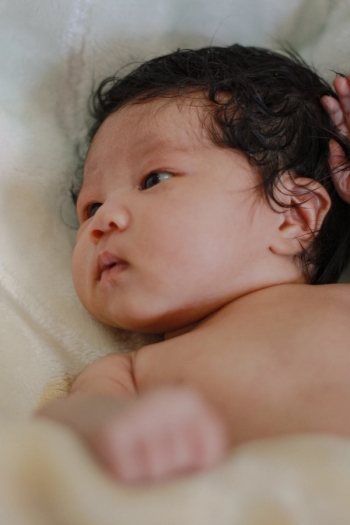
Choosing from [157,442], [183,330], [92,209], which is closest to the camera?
[157,442]

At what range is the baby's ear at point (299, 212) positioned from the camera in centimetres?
102

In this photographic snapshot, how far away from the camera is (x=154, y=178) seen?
1.01 metres

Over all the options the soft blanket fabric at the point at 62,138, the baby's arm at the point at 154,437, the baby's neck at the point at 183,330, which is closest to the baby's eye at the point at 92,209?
the soft blanket fabric at the point at 62,138

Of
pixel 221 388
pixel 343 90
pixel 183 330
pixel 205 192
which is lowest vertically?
pixel 183 330

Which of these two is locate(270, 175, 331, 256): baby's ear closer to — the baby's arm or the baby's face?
the baby's face

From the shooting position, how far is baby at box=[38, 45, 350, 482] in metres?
0.79

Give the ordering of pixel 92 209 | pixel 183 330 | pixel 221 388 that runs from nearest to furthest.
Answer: pixel 221 388
pixel 183 330
pixel 92 209

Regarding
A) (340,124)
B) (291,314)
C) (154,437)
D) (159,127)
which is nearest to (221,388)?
(291,314)

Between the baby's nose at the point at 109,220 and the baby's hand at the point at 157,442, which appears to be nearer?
the baby's hand at the point at 157,442

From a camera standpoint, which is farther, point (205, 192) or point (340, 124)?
point (340, 124)

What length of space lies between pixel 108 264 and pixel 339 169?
1.49ft

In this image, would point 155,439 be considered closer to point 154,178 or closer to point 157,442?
point 157,442

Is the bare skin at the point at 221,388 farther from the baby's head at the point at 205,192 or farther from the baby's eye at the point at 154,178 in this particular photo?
the baby's eye at the point at 154,178

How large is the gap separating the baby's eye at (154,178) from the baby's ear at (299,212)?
0.62ft
